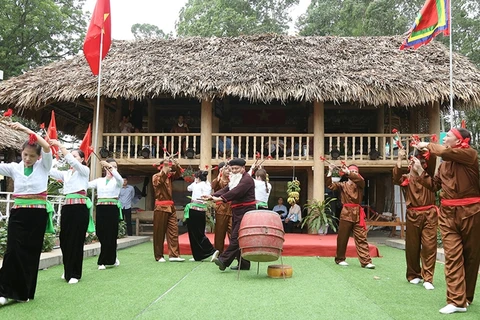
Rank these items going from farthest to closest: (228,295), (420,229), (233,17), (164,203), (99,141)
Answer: (233,17) → (99,141) → (164,203) → (420,229) → (228,295)

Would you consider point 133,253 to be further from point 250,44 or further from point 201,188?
point 250,44

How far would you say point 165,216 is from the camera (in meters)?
7.74

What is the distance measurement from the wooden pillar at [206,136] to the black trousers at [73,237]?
657 cm

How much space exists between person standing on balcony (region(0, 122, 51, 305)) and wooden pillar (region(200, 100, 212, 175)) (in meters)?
7.71

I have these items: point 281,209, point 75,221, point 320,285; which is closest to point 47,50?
point 281,209

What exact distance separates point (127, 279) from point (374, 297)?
284 centimetres

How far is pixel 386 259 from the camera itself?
842 centimetres

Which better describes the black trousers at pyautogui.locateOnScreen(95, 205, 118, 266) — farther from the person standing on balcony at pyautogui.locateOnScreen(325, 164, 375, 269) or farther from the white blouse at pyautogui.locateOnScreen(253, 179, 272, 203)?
the person standing on balcony at pyautogui.locateOnScreen(325, 164, 375, 269)

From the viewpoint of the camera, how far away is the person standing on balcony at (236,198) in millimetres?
6340

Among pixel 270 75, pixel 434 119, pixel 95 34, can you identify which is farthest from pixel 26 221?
pixel 434 119

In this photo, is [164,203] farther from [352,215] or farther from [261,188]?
[352,215]

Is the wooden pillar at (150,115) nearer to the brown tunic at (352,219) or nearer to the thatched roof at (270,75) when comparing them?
the thatched roof at (270,75)

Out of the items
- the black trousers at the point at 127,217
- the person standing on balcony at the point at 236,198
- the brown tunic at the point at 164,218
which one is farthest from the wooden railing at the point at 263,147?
the person standing on balcony at the point at 236,198

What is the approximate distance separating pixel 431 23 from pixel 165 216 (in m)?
6.13
